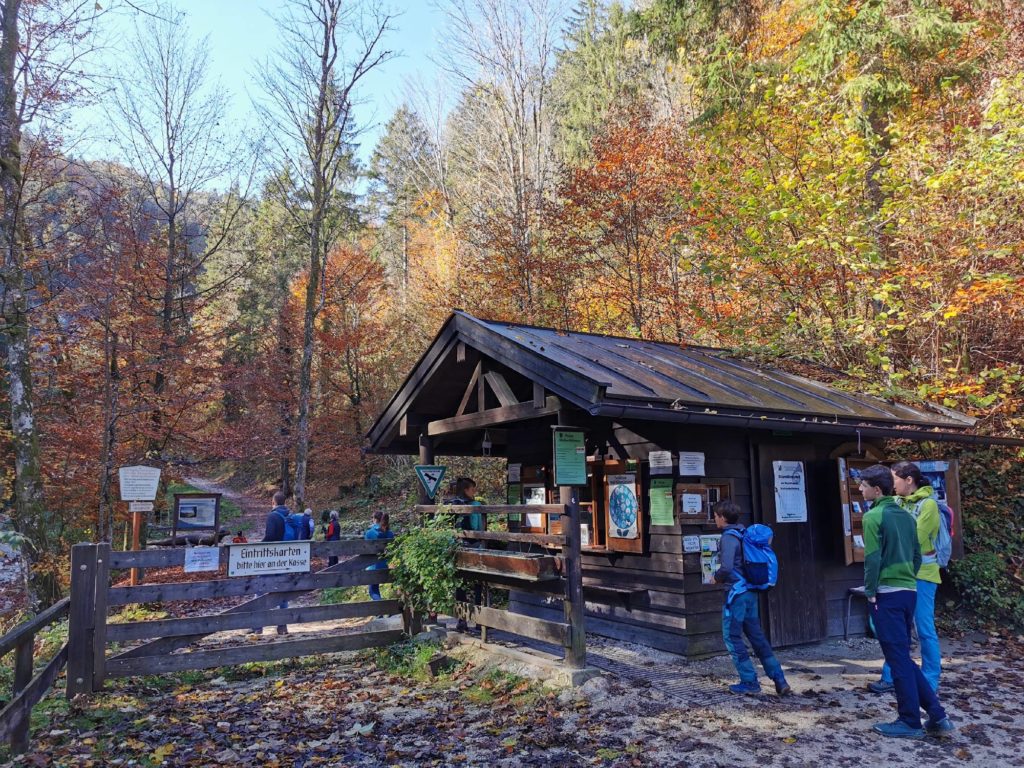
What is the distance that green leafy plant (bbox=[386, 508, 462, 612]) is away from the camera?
26.3 feet

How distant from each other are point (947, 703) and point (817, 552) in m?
2.45

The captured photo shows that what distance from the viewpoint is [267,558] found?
790 centimetres

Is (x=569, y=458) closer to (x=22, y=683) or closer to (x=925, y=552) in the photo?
(x=925, y=552)

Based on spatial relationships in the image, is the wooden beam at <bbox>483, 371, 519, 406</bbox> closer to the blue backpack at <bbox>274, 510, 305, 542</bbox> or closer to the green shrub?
the blue backpack at <bbox>274, 510, 305, 542</bbox>

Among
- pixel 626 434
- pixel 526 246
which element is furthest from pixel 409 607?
pixel 526 246

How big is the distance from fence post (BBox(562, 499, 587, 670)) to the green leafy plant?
1.74 metres

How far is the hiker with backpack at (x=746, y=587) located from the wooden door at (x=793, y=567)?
5.75 feet

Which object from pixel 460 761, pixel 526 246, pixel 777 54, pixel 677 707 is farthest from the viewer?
pixel 526 246

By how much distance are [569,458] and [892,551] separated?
298cm

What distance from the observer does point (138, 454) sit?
15.1 m

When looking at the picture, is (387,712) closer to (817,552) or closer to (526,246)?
(817,552)

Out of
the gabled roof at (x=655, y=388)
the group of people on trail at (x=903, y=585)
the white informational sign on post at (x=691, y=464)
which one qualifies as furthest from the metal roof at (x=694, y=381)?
the group of people on trail at (x=903, y=585)

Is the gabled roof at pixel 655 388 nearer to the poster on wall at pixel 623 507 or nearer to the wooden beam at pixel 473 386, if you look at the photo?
the wooden beam at pixel 473 386

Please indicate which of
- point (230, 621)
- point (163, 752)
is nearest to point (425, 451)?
point (230, 621)
